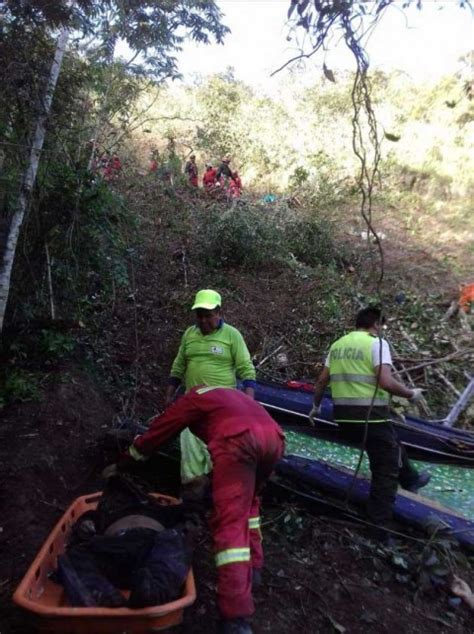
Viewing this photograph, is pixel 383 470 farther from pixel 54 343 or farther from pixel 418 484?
pixel 54 343

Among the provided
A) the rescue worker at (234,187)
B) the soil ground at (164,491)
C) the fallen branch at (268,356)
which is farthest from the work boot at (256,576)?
the rescue worker at (234,187)

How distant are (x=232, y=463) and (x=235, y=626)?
28.9 inches

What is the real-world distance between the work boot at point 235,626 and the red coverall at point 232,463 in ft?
0.11

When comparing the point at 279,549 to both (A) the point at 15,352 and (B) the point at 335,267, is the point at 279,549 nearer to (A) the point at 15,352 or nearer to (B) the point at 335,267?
(A) the point at 15,352

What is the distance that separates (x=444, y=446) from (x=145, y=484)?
2968mm

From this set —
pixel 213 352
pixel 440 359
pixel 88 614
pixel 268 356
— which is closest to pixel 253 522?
pixel 88 614

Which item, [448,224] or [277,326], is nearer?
[277,326]

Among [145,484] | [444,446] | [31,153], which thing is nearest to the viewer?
[145,484]

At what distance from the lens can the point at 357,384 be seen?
11.8ft

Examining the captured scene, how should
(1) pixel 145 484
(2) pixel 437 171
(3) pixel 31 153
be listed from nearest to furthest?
1. (1) pixel 145 484
2. (3) pixel 31 153
3. (2) pixel 437 171

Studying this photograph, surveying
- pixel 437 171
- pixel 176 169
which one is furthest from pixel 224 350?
pixel 437 171

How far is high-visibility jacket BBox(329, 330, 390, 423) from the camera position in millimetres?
3564

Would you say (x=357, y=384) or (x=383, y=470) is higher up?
(x=357, y=384)

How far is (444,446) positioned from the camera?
4.86 meters
